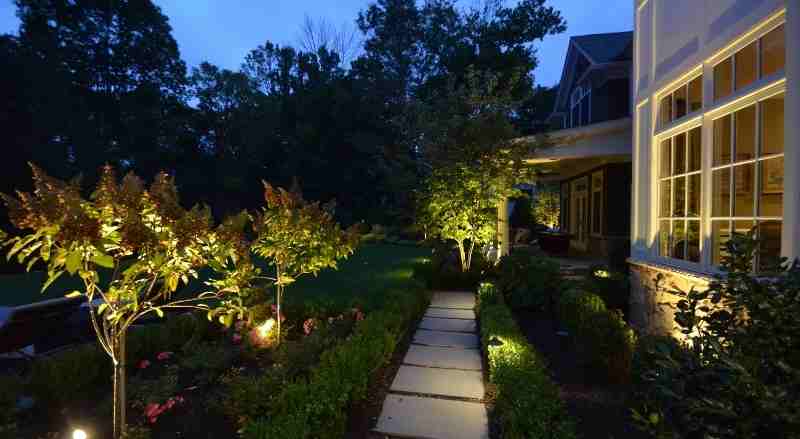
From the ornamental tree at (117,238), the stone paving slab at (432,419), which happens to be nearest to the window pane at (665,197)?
the stone paving slab at (432,419)

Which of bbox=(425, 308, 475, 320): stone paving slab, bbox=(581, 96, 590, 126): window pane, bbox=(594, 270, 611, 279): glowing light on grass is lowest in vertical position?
bbox=(425, 308, 475, 320): stone paving slab

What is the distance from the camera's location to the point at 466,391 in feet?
12.5

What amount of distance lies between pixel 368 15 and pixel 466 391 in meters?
32.4

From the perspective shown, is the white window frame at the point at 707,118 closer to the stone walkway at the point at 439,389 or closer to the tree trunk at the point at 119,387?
the stone walkway at the point at 439,389

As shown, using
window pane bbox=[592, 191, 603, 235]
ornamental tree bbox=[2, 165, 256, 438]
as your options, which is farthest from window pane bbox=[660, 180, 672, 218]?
ornamental tree bbox=[2, 165, 256, 438]

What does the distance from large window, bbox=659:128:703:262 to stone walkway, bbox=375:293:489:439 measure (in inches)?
123

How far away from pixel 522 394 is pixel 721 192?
12.8 ft

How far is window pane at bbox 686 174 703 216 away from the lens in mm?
5215

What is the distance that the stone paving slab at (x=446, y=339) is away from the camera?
5.17 metres

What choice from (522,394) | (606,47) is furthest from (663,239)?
(606,47)

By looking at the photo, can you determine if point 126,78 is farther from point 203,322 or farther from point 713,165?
point 713,165

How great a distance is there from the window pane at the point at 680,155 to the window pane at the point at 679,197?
0.13 metres

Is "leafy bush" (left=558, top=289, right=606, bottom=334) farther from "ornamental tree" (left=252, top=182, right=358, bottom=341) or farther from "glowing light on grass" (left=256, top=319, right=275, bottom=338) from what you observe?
"glowing light on grass" (left=256, top=319, right=275, bottom=338)

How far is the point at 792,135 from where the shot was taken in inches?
139
